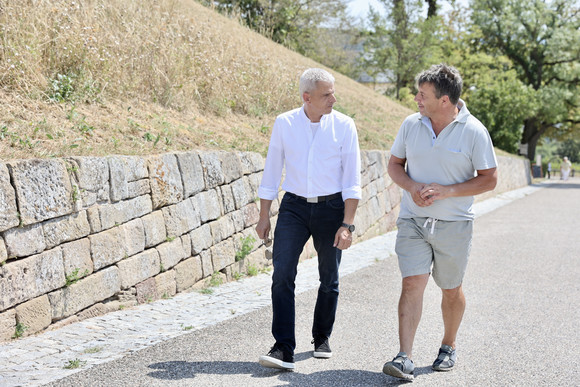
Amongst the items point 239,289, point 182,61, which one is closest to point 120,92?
point 182,61

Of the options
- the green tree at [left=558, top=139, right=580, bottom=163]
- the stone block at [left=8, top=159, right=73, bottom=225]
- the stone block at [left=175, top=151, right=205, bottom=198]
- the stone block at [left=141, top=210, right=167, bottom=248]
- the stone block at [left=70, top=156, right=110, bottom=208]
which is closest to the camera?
the stone block at [left=8, top=159, right=73, bottom=225]

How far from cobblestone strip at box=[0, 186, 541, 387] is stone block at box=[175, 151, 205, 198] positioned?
104 cm

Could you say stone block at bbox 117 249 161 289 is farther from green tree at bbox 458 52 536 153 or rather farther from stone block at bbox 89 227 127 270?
green tree at bbox 458 52 536 153

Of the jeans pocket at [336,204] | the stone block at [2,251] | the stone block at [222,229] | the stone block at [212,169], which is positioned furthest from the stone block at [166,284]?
the jeans pocket at [336,204]

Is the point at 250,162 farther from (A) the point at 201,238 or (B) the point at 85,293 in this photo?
(B) the point at 85,293

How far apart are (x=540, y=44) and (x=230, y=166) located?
140 ft

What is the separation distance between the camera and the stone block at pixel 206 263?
742 cm

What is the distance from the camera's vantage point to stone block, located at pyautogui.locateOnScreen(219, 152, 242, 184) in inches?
318

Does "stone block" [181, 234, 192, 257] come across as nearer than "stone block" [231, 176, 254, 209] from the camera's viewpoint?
Yes

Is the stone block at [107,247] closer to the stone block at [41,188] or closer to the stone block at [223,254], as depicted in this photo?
the stone block at [41,188]

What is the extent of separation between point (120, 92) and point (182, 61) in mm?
2399

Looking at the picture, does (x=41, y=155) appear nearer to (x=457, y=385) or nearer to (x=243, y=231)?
(x=243, y=231)

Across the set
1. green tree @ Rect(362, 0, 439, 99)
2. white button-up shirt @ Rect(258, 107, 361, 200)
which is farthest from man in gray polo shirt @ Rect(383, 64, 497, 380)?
green tree @ Rect(362, 0, 439, 99)

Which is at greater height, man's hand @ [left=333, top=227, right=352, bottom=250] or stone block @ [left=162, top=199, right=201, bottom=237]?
man's hand @ [left=333, top=227, right=352, bottom=250]
